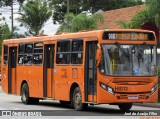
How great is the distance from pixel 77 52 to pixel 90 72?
3.94 ft

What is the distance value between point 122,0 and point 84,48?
5463 cm

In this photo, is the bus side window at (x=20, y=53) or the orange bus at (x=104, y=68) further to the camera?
the bus side window at (x=20, y=53)

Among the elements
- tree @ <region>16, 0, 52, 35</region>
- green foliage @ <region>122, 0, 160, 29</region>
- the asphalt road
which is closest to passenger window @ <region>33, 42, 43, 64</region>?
the asphalt road

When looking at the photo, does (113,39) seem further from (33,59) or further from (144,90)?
(33,59)

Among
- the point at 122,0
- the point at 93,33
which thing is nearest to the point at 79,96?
the point at 93,33

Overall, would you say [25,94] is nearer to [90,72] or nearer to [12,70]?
[12,70]

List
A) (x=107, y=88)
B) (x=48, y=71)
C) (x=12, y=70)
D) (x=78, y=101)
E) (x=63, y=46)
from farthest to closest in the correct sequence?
(x=12, y=70), (x=48, y=71), (x=63, y=46), (x=78, y=101), (x=107, y=88)

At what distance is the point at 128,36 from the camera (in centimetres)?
1998

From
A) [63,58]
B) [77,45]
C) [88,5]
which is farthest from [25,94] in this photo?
[88,5]

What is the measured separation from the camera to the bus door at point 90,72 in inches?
787

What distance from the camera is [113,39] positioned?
64.6ft

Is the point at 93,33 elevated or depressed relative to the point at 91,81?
elevated

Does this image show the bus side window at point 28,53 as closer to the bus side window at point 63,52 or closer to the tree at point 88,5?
the bus side window at point 63,52

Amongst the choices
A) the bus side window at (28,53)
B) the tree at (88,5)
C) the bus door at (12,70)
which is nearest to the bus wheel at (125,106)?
the bus side window at (28,53)
